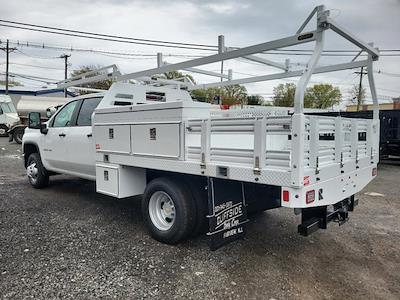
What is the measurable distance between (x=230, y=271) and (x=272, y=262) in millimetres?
545

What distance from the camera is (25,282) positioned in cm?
324

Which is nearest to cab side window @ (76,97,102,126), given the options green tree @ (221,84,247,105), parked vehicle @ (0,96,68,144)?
green tree @ (221,84,247,105)

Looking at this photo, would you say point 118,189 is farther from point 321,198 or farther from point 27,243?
point 321,198

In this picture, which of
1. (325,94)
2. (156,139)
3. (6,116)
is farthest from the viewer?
(325,94)

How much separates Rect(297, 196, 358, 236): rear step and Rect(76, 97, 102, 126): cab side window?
3622mm

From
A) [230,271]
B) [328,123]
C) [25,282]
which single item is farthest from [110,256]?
[328,123]

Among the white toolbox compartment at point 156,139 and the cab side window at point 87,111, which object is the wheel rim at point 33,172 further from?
the white toolbox compartment at point 156,139

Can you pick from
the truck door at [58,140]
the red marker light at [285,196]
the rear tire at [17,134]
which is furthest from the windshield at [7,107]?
the red marker light at [285,196]

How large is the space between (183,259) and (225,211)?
2.32 ft

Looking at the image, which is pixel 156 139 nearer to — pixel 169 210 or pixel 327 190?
pixel 169 210

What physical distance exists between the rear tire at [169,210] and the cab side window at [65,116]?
8.71 feet

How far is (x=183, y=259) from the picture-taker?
382 centimetres

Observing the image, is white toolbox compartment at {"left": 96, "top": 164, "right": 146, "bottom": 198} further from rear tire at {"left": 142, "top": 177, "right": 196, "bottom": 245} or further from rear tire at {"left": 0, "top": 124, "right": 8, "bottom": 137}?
rear tire at {"left": 0, "top": 124, "right": 8, "bottom": 137}

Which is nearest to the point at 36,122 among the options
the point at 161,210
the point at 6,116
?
the point at 161,210
